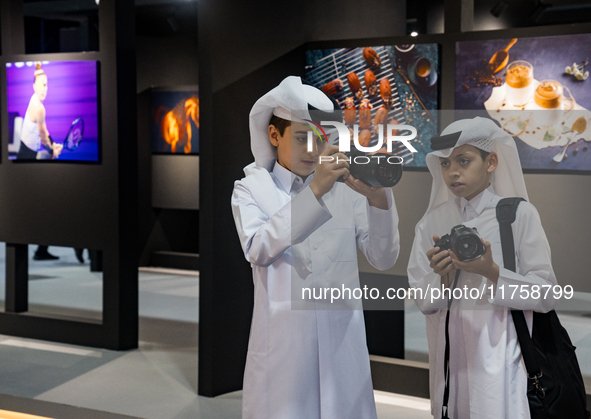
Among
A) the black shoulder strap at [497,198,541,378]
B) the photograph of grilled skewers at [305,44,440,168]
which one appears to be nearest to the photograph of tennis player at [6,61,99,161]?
the photograph of grilled skewers at [305,44,440,168]

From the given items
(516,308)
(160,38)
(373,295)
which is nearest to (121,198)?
(373,295)

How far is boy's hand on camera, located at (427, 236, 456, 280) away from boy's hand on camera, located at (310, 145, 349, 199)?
417 mm

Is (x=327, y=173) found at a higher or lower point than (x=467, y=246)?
higher

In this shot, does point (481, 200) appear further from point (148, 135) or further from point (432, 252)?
point (148, 135)

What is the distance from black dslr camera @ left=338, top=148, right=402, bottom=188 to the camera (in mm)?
1934

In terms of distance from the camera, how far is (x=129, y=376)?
4.10 meters

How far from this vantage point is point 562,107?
314 centimetres

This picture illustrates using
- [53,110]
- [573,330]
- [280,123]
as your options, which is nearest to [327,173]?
[280,123]

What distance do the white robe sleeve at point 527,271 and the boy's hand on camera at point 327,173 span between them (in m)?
0.59

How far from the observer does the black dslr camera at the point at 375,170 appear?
6.34ft

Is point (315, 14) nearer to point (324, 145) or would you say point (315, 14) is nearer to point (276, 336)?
point (324, 145)

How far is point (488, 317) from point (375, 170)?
0.60 metres

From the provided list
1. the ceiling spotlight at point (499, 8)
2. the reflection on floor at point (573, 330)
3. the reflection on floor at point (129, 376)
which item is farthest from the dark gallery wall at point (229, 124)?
the ceiling spotlight at point (499, 8)

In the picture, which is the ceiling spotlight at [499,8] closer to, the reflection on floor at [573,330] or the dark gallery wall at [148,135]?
the dark gallery wall at [148,135]
